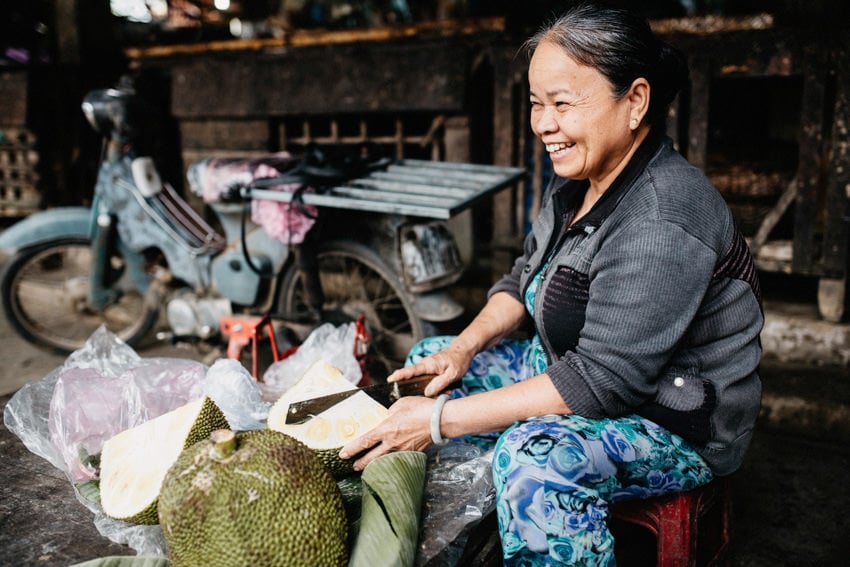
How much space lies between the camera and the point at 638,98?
1.63 meters

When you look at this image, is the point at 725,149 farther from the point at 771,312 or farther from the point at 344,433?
the point at 344,433

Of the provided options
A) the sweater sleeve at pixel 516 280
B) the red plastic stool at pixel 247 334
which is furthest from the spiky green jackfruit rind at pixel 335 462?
the red plastic stool at pixel 247 334

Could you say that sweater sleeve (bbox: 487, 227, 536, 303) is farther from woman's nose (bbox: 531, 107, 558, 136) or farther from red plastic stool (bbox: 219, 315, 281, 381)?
red plastic stool (bbox: 219, 315, 281, 381)

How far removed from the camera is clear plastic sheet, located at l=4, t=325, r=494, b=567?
58.9 inches

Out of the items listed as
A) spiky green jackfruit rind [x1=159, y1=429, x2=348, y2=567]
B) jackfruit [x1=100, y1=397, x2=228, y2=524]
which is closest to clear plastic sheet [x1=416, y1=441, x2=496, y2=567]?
spiky green jackfruit rind [x1=159, y1=429, x2=348, y2=567]

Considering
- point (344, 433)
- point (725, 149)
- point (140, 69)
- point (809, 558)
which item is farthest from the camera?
point (140, 69)

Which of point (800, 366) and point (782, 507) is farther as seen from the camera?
point (800, 366)

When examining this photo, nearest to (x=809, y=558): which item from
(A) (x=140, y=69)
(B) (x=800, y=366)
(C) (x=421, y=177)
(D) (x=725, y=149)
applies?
(B) (x=800, y=366)

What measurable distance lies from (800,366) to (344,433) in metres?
→ 2.58

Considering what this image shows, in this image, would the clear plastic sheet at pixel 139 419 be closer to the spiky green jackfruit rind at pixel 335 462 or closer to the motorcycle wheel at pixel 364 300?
the spiky green jackfruit rind at pixel 335 462

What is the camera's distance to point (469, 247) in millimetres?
3982

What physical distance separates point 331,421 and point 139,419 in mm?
581

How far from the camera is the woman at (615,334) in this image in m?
1.47

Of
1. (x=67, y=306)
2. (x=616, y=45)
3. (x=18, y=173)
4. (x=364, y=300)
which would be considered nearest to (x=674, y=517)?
(x=616, y=45)
